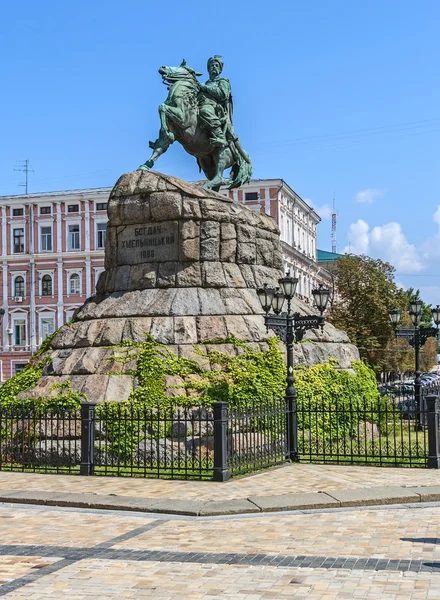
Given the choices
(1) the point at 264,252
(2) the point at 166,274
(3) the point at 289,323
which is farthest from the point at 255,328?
(1) the point at 264,252

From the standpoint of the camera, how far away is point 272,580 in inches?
289

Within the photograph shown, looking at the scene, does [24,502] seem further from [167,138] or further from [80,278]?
[80,278]

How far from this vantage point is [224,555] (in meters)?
8.43

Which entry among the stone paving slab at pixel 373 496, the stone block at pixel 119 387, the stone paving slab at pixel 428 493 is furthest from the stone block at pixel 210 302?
the stone paving slab at pixel 428 493

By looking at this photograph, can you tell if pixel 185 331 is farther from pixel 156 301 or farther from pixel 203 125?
pixel 203 125

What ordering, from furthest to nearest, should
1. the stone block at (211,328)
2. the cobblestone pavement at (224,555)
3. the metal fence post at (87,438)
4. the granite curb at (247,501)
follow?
the stone block at (211,328) < the metal fence post at (87,438) < the granite curb at (247,501) < the cobblestone pavement at (224,555)

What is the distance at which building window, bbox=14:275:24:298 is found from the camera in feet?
230

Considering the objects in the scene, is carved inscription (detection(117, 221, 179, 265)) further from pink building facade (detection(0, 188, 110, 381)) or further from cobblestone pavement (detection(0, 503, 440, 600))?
pink building facade (detection(0, 188, 110, 381))

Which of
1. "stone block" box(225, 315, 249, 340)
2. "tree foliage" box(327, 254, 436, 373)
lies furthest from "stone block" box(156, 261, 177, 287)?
"tree foliage" box(327, 254, 436, 373)

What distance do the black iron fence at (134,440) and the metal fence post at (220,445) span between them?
17 cm

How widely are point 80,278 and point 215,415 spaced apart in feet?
187

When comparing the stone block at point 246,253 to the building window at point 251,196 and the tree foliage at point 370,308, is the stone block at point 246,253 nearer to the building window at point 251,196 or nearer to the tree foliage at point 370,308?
the tree foliage at point 370,308

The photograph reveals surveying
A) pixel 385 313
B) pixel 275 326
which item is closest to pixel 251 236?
pixel 275 326

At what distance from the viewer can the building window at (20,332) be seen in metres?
68.1
